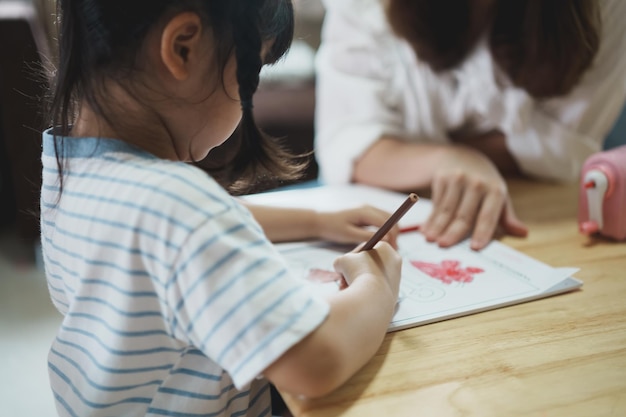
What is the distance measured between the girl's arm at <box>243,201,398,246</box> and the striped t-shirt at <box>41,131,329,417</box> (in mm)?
240

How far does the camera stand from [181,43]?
0.49 m

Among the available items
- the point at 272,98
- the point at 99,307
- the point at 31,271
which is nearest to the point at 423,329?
the point at 99,307

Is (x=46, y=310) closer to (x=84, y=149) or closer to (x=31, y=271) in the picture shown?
(x=31, y=271)

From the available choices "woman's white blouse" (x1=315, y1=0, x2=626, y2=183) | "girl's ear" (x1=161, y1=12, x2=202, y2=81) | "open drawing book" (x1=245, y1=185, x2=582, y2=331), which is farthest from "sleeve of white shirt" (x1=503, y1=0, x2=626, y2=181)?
"girl's ear" (x1=161, y1=12, x2=202, y2=81)

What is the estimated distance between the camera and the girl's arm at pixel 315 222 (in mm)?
761

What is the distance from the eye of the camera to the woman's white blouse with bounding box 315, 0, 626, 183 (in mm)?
993

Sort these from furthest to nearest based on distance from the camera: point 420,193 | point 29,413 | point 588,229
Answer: point 29,413
point 420,193
point 588,229

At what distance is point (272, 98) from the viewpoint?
206cm

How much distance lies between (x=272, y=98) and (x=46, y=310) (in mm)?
959

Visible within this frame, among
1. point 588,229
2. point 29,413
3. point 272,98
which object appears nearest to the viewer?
point 588,229

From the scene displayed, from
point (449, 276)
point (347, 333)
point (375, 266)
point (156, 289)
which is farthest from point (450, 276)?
point (156, 289)

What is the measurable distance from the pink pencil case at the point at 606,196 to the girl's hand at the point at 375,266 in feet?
1.00

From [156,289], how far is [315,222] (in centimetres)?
34

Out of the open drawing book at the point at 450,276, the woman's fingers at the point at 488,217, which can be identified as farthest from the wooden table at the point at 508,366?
the woman's fingers at the point at 488,217
